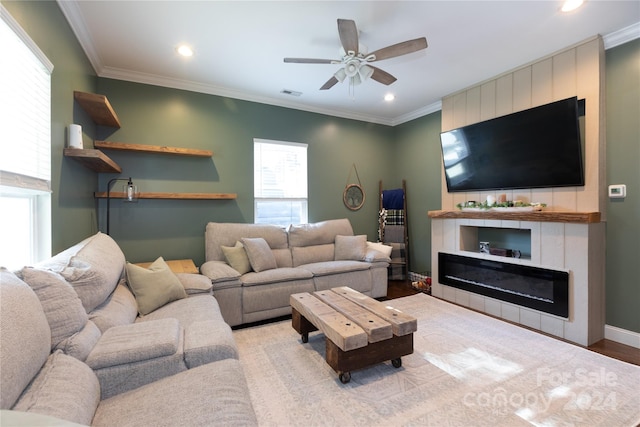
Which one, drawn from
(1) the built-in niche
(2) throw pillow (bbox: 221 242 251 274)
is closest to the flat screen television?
(1) the built-in niche

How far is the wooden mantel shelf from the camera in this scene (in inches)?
102

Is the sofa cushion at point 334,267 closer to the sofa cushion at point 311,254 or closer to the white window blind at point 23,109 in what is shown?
the sofa cushion at point 311,254

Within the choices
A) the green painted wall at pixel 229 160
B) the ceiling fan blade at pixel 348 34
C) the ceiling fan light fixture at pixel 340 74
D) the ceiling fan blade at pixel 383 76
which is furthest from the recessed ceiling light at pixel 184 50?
the ceiling fan blade at pixel 383 76

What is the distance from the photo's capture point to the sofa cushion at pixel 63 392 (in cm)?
92

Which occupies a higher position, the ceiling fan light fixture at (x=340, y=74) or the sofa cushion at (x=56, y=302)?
the ceiling fan light fixture at (x=340, y=74)

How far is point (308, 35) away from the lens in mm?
2650

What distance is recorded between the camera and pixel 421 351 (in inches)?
96.4

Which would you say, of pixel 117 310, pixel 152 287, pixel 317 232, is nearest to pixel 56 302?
pixel 117 310

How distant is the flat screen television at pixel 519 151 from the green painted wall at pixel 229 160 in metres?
0.36

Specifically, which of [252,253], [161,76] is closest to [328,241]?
[252,253]

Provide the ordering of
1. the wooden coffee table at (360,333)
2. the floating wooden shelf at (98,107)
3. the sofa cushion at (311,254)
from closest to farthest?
the wooden coffee table at (360,333) → the floating wooden shelf at (98,107) → the sofa cushion at (311,254)

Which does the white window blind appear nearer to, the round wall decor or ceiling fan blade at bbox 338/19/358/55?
ceiling fan blade at bbox 338/19/358/55

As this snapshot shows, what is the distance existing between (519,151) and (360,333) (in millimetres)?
2820

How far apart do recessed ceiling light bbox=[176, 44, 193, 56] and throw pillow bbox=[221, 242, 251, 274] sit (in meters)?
2.15
